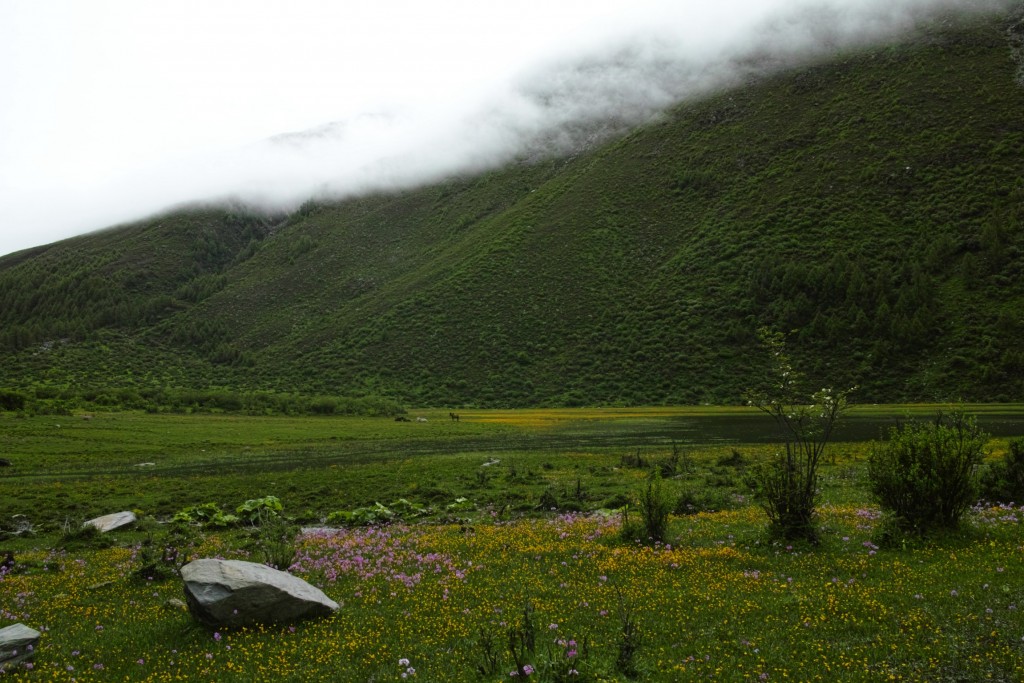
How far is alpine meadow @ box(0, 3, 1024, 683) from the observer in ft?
31.2

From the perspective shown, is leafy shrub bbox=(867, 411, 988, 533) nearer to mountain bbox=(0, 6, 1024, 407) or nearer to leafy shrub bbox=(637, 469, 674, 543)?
leafy shrub bbox=(637, 469, 674, 543)

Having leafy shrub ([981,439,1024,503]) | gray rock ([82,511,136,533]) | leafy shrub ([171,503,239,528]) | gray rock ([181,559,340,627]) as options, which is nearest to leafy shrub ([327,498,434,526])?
leafy shrub ([171,503,239,528])

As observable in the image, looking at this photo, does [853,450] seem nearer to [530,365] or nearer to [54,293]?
[530,365]

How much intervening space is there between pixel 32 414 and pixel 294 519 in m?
58.8

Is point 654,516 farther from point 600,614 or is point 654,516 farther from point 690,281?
point 690,281

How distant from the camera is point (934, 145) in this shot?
107 meters

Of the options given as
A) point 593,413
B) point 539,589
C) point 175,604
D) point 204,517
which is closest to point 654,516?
point 539,589

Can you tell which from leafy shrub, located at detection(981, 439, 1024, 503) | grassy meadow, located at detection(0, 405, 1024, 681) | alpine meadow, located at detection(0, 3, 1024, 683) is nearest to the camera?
grassy meadow, located at detection(0, 405, 1024, 681)

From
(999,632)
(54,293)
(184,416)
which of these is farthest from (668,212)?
(54,293)

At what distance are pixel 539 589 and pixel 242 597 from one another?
523cm

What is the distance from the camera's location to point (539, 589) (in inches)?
455

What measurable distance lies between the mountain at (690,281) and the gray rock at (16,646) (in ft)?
271

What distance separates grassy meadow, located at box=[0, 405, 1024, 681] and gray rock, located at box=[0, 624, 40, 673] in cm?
22

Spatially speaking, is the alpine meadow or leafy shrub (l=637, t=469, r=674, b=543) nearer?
the alpine meadow
